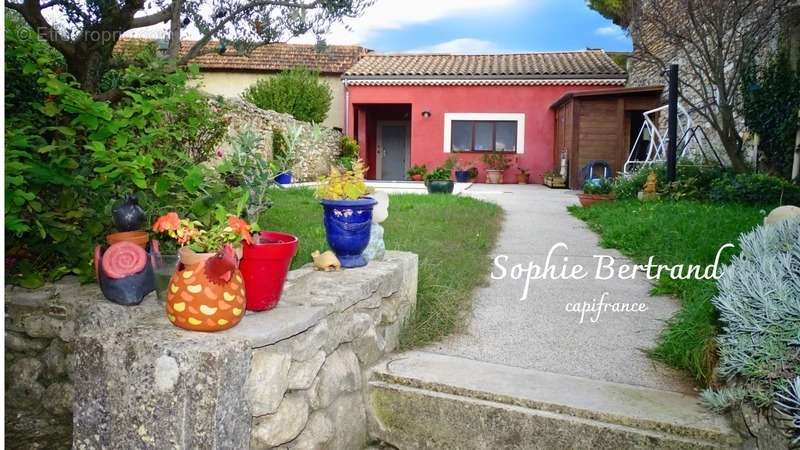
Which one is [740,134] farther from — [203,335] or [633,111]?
[203,335]

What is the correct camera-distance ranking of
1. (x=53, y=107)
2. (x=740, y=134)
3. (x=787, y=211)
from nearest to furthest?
(x=53, y=107) < (x=787, y=211) < (x=740, y=134)

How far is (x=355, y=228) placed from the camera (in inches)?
113

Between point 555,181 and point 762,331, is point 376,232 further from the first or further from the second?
point 555,181

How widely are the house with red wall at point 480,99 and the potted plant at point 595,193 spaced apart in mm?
7406

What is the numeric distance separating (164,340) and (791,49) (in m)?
10.2

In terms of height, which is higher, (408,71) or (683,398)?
(408,71)

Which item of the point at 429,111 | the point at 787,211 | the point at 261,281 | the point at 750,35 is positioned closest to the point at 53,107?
the point at 261,281

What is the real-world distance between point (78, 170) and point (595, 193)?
8390 millimetres

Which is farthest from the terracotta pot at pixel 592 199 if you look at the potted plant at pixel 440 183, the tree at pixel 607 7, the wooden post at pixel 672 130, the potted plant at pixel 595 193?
the tree at pixel 607 7

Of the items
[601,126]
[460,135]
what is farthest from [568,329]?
[460,135]

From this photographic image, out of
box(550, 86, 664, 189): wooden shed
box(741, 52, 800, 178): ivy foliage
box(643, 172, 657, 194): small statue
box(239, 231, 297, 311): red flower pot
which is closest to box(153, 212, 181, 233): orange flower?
box(239, 231, 297, 311): red flower pot

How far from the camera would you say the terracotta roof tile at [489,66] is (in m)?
17.2

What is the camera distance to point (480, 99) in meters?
17.8

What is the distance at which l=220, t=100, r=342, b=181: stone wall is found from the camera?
14.6 metres
